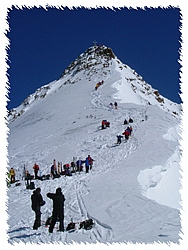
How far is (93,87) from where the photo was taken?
56750 millimetres

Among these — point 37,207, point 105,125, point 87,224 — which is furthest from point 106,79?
point 87,224

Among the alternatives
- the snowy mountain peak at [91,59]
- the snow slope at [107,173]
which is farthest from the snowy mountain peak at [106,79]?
the snow slope at [107,173]

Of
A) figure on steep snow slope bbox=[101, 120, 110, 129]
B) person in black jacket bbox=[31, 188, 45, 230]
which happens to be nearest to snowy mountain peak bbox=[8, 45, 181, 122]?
figure on steep snow slope bbox=[101, 120, 110, 129]

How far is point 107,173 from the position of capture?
1778 cm

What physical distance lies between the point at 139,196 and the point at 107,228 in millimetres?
3326

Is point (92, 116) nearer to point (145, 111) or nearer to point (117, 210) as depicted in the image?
point (145, 111)

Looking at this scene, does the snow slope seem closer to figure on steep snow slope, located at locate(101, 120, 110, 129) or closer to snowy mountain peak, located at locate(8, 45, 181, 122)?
figure on steep snow slope, located at locate(101, 120, 110, 129)

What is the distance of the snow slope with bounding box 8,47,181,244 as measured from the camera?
8968 millimetres

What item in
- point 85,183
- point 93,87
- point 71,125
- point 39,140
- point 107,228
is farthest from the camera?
point 93,87

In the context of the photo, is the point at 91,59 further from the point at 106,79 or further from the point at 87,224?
the point at 87,224

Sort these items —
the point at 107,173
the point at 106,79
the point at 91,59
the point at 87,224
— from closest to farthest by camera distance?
1. the point at 87,224
2. the point at 107,173
3. the point at 106,79
4. the point at 91,59

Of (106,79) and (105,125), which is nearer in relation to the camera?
(105,125)
